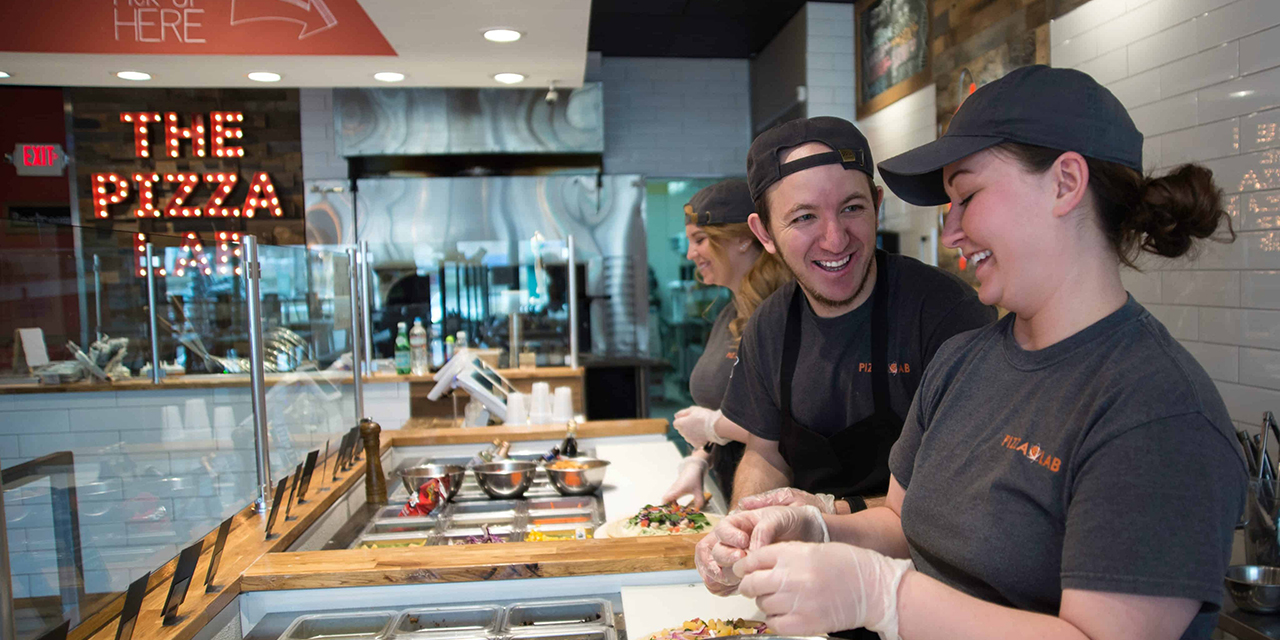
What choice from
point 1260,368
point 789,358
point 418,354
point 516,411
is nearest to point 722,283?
point 789,358

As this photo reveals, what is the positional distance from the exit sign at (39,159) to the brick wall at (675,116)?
414 centimetres

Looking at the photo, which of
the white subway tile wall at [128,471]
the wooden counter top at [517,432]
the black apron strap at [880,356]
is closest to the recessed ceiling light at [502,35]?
the wooden counter top at [517,432]

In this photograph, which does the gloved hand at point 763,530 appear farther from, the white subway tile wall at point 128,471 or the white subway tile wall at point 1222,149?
the white subway tile wall at point 1222,149

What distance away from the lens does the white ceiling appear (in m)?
3.53

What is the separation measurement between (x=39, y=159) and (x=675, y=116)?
490 cm

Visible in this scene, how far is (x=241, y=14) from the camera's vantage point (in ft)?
11.7

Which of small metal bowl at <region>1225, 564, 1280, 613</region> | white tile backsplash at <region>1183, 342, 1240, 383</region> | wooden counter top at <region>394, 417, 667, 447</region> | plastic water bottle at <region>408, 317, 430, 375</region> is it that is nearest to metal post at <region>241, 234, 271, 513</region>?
wooden counter top at <region>394, 417, 667, 447</region>

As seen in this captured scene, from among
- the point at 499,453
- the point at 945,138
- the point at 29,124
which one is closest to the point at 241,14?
the point at 499,453

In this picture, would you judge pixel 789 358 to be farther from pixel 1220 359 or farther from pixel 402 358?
pixel 402 358

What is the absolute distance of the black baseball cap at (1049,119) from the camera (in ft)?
3.74

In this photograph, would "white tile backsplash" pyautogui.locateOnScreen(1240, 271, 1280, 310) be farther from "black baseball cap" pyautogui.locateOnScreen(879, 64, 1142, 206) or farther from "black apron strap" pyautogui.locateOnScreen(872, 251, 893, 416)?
"black baseball cap" pyautogui.locateOnScreen(879, 64, 1142, 206)

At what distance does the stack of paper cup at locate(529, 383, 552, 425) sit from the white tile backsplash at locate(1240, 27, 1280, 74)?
283 cm

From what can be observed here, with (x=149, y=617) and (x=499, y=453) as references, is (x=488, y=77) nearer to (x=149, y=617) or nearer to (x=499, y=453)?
(x=499, y=453)

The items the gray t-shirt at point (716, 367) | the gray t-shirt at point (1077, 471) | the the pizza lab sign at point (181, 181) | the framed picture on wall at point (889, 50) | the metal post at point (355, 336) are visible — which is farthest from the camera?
the the pizza lab sign at point (181, 181)
